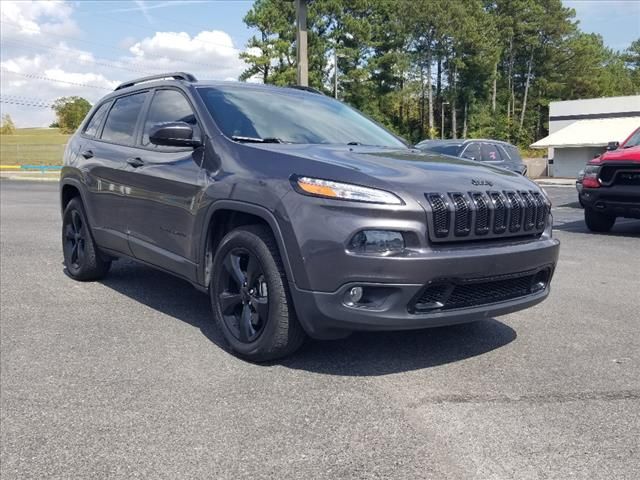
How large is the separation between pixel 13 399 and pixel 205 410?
1053 millimetres

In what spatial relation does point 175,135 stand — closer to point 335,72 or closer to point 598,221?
point 598,221

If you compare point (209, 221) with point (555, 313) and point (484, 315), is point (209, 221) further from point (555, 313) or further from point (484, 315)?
point (555, 313)

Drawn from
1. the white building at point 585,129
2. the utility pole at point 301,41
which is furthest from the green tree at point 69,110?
the utility pole at point 301,41

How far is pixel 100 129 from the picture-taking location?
19.5ft

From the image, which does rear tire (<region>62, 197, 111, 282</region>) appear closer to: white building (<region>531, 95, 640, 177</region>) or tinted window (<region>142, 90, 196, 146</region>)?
tinted window (<region>142, 90, 196, 146</region>)

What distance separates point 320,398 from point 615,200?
7145mm

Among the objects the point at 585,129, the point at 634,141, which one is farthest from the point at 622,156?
the point at 585,129

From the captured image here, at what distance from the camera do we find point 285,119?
14.9 ft

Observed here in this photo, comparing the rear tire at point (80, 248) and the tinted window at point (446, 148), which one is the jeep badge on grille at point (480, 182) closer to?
the rear tire at point (80, 248)

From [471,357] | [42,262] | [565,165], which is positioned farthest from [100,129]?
[565,165]

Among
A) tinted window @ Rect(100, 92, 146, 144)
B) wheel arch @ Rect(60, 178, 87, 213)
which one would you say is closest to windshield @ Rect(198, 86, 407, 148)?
tinted window @ Rect(100, 92, 146, 144)

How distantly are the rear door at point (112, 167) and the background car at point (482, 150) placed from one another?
851 cm

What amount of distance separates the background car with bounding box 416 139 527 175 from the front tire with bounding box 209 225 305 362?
9.85 meters

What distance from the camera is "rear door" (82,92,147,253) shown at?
5215 millimetres
